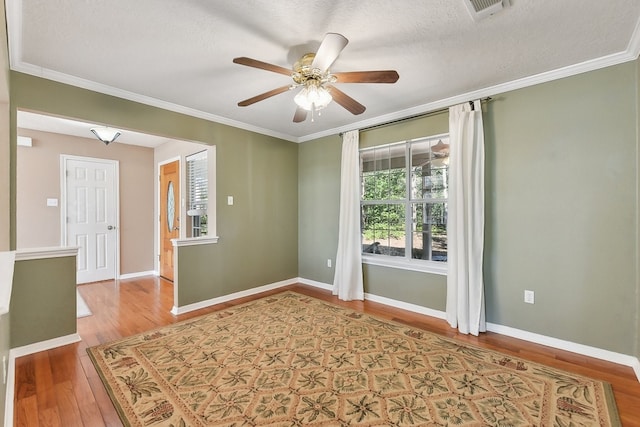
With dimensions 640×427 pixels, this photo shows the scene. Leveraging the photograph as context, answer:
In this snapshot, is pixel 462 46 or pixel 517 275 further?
pixel 517 275

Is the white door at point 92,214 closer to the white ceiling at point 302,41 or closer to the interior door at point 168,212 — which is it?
the interior door at point 168,212

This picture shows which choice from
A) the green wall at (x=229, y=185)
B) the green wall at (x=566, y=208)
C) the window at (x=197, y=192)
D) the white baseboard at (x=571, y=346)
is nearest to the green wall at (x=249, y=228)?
the green wall at (x=229, y=185)

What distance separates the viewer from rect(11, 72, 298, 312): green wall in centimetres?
264

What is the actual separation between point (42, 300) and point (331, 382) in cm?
263

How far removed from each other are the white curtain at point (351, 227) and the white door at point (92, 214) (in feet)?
13.4

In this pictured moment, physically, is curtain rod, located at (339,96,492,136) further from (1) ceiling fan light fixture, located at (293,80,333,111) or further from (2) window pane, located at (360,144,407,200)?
(1) ceiling fan light fixture, located at (293,80,333,111)

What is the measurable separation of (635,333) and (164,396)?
356 centimetres

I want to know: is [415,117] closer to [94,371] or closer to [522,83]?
[522,83]

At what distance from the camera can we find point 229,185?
13.0 feet

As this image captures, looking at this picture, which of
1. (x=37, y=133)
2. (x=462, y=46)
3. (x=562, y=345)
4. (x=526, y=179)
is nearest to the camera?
(x=462, y=46)

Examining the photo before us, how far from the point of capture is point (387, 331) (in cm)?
292

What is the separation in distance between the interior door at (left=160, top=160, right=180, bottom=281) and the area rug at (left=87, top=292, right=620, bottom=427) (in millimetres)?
2567

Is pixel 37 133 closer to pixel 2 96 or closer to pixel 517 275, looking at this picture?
pixel 2 96

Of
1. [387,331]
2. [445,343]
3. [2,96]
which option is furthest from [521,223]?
[2,96]
